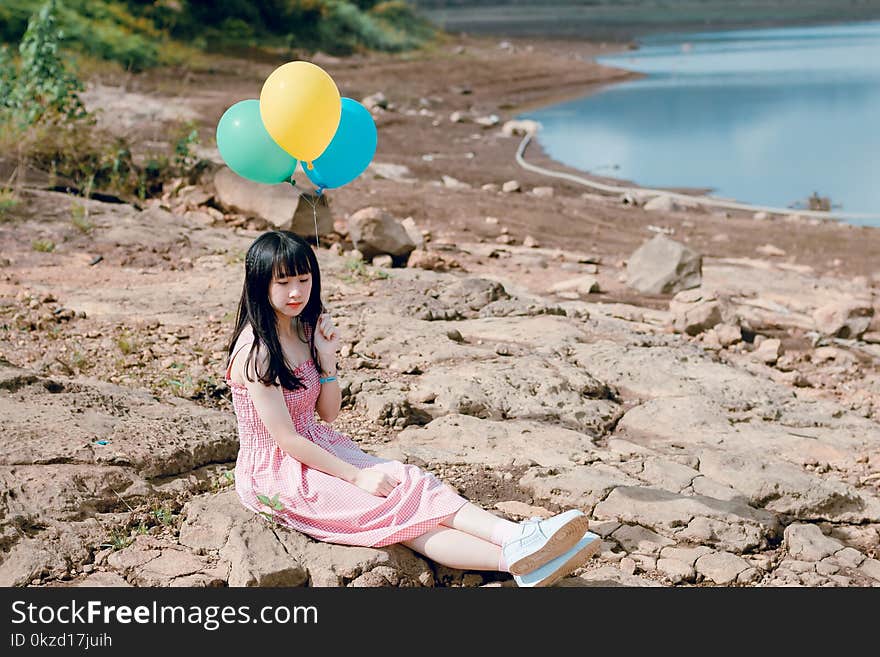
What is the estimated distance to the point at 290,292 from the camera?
3.62m

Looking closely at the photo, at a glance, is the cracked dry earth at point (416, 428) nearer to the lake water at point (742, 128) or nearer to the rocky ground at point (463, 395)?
the rocky ground at point (463, 395)

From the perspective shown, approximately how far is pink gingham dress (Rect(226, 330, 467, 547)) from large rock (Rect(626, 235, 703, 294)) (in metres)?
5.50

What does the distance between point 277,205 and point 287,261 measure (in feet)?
17.4

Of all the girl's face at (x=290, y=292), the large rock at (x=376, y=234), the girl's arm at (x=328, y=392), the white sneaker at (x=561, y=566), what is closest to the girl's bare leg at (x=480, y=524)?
the white sneaker at (x=561, y=566)

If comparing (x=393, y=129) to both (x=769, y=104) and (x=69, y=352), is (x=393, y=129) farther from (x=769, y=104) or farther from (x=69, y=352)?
(x=69, y=352)

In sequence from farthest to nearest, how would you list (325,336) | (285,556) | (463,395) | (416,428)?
(463,395), (416,428), (325,336), (285,556)

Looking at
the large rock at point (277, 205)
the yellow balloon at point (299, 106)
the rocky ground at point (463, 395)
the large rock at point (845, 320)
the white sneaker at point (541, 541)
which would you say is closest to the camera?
the white sneaker at point (541, 541)

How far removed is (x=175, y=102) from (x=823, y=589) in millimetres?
16324

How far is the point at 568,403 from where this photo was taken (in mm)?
5488

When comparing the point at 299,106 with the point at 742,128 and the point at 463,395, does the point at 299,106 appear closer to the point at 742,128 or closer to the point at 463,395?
the point at 463,395

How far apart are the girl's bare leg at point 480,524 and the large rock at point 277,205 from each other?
203 inches

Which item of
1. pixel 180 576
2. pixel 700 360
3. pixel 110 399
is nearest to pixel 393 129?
pixel 700 360

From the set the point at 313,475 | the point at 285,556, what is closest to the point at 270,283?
the point at 313,475

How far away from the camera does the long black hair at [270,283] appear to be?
3.58 metres
